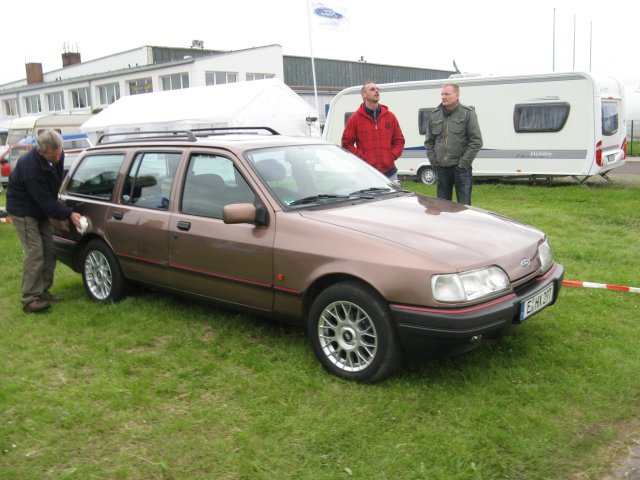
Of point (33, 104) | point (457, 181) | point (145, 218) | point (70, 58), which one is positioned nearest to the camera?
point (145, 218)

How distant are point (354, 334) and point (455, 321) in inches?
27.1

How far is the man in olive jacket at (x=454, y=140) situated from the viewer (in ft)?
23.2

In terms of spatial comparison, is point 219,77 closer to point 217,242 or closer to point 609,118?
point 609,118

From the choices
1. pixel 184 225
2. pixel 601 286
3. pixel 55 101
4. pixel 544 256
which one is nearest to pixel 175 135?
pixel 184 225

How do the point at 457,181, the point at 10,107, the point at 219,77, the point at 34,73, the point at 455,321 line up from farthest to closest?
the point at 10,107 < the point at 34,73 < the point at 219,77 < the point at 457,181 < the point at 455,321

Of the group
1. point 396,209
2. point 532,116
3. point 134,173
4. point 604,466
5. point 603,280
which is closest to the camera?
point 604,466

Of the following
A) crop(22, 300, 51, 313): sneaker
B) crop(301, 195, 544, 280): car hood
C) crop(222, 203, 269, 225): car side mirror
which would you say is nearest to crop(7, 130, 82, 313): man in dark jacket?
crop(22, 300, 51, 313): sneaker

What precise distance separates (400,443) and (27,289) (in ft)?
13.4

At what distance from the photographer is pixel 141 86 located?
38062mm

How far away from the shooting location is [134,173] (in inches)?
213

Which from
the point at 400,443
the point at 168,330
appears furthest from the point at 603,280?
the point at 168,330

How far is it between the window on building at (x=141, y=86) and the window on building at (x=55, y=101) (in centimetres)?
984

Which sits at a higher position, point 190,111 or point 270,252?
point 190,111

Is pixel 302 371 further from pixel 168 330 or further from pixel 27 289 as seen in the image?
pixel 27 289
